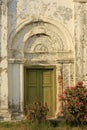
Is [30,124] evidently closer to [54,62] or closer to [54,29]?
[54,62]

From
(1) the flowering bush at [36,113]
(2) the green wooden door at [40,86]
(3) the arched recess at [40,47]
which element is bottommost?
(1) the flowering bush at [36,113]

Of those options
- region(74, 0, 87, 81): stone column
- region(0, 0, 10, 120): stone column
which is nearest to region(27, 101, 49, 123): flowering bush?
region(0, 0, 10, 120): stone column

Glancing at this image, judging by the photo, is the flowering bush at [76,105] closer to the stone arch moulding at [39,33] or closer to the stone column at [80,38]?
the stone column at [80,38]

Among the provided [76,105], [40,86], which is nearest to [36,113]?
[76,105]

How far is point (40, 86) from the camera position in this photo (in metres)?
14.7

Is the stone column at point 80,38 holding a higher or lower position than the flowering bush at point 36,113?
higher

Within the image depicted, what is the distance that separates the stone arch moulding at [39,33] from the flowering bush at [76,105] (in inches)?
76.6

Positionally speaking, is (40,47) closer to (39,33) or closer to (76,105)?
(39,33)

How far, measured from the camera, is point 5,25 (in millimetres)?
14203

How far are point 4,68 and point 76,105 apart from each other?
2.90 metres

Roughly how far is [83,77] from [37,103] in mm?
2256

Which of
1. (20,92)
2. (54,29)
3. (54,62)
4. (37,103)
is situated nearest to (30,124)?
(37,103)

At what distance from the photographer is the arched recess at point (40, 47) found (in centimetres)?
1446

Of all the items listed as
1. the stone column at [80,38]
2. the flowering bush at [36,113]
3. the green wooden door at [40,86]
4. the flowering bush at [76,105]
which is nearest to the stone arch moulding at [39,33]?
the stone column at [80,38]
